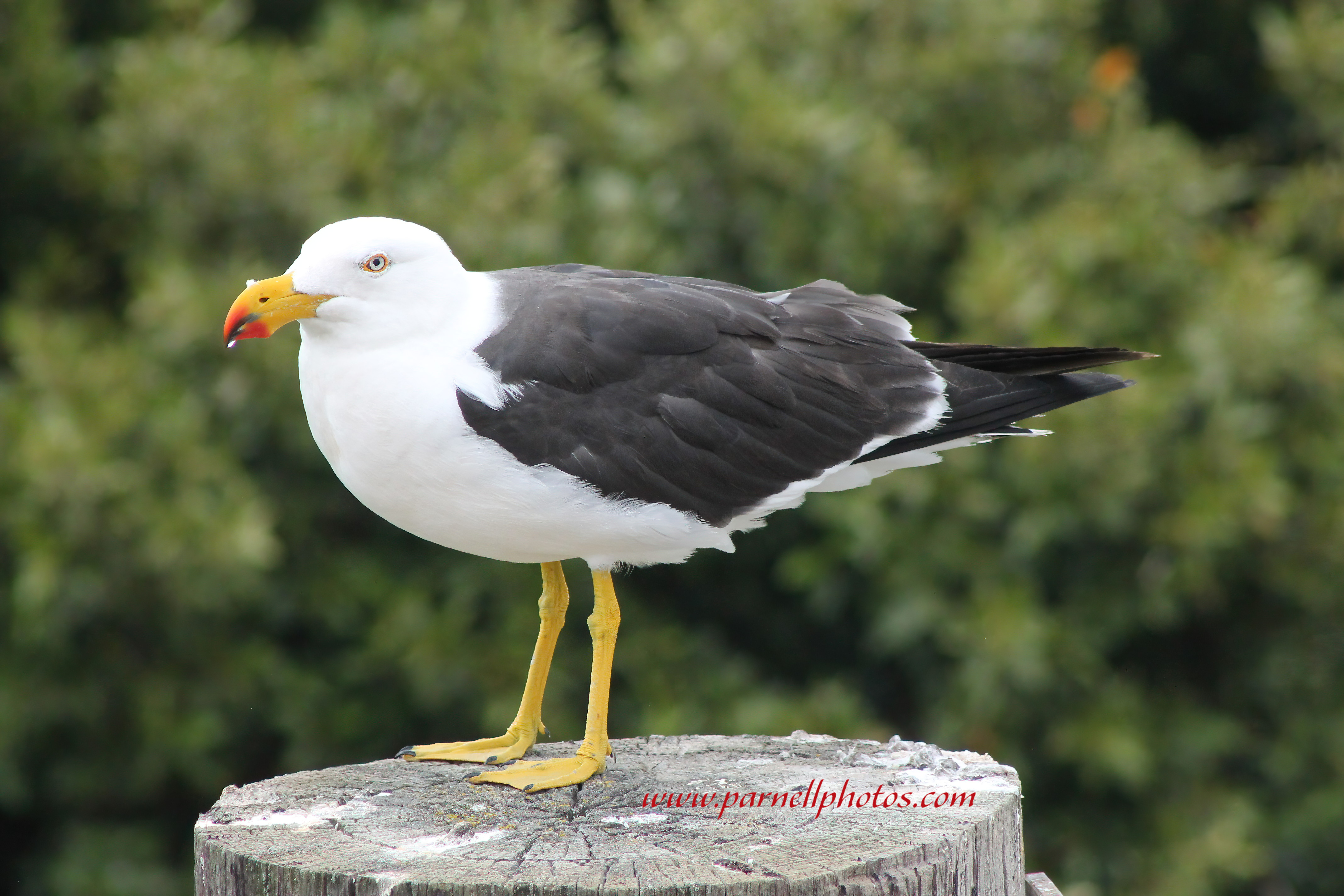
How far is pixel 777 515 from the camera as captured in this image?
20.6 ft

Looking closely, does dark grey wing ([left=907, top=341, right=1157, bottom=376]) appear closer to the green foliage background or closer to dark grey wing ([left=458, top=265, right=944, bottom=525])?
dark grey wing ([left=458, top=265, right=944, bottom=525])

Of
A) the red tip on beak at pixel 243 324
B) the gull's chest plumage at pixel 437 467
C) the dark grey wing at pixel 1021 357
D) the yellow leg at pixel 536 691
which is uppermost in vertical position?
the red tip on beak at pixel 243 324

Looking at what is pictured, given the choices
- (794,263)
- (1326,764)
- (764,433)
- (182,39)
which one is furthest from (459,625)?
(1326,764)

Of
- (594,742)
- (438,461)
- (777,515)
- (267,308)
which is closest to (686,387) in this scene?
(438,461)

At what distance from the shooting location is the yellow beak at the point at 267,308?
11.0 ft

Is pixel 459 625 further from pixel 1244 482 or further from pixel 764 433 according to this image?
pixel 1244 482

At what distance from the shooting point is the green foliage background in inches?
219

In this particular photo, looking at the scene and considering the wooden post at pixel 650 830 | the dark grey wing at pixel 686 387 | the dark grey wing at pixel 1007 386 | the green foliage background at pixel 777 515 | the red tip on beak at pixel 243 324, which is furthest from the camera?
the green foliage background at pixel 777 515

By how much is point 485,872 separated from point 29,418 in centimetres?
345

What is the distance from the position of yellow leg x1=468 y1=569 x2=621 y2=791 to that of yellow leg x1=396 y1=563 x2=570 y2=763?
194 millimetres

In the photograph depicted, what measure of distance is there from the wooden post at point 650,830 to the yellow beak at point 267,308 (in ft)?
3.58

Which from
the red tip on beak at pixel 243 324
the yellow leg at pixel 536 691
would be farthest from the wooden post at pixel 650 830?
the red tip on beak at pixel 243 324

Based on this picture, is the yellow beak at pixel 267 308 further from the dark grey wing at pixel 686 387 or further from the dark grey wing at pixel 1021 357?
the dark grey wing at pixel 1021 357

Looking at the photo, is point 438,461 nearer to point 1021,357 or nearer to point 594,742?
point 594,742
